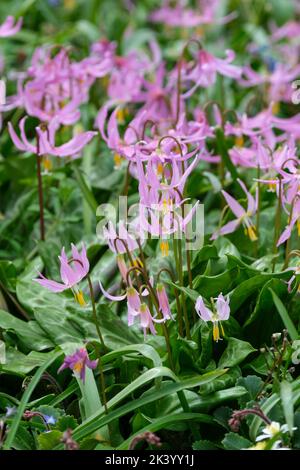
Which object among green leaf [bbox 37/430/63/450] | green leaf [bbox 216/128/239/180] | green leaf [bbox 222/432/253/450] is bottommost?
green leaf [bbox 222/432/253/450]

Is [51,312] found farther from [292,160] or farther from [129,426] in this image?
[292,160]

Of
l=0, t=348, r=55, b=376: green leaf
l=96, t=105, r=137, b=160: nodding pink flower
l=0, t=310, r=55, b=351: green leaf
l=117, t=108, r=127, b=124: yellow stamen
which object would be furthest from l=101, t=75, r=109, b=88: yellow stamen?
l=0, t=348, r=55, b=376: green leaf

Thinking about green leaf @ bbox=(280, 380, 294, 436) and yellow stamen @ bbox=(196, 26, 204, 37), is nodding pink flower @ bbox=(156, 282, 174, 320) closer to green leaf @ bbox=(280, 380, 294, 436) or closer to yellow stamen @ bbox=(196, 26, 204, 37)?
green leaf @ bbox=(280, 380, 294, 436)

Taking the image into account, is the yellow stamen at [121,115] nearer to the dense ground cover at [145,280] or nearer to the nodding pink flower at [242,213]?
the dense ground cover at [145,280]

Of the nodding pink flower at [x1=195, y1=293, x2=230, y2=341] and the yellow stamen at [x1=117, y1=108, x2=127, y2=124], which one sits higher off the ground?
the yellow stamen at [x1=117, y1=108, x2=127, y2=124]

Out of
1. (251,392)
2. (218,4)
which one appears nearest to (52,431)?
(251,392)

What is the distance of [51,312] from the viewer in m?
2.27

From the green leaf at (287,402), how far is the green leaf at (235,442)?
104mm

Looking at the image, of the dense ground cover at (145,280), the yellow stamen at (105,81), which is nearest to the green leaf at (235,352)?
the dense ground cover at (145,280)

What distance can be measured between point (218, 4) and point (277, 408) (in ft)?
10.4

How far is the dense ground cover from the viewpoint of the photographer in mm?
1926

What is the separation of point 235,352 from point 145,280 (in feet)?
0.87

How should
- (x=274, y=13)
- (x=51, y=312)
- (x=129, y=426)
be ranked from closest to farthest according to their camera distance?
1. (x=129, y=426)
2. (x=51, y=312)
3. (x=274, y=13)

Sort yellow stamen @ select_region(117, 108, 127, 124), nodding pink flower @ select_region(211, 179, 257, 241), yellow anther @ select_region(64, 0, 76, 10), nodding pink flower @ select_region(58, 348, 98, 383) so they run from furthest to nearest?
yellow anther @ select_region(64, 0, 76, 10)
yellow stamen @ select_region(117, 108, 127, 124)
nodding pink flower @ select_region(211, 179, 257, 241)
nodding pink flower @ select_region(58, 348, 98, 383)
